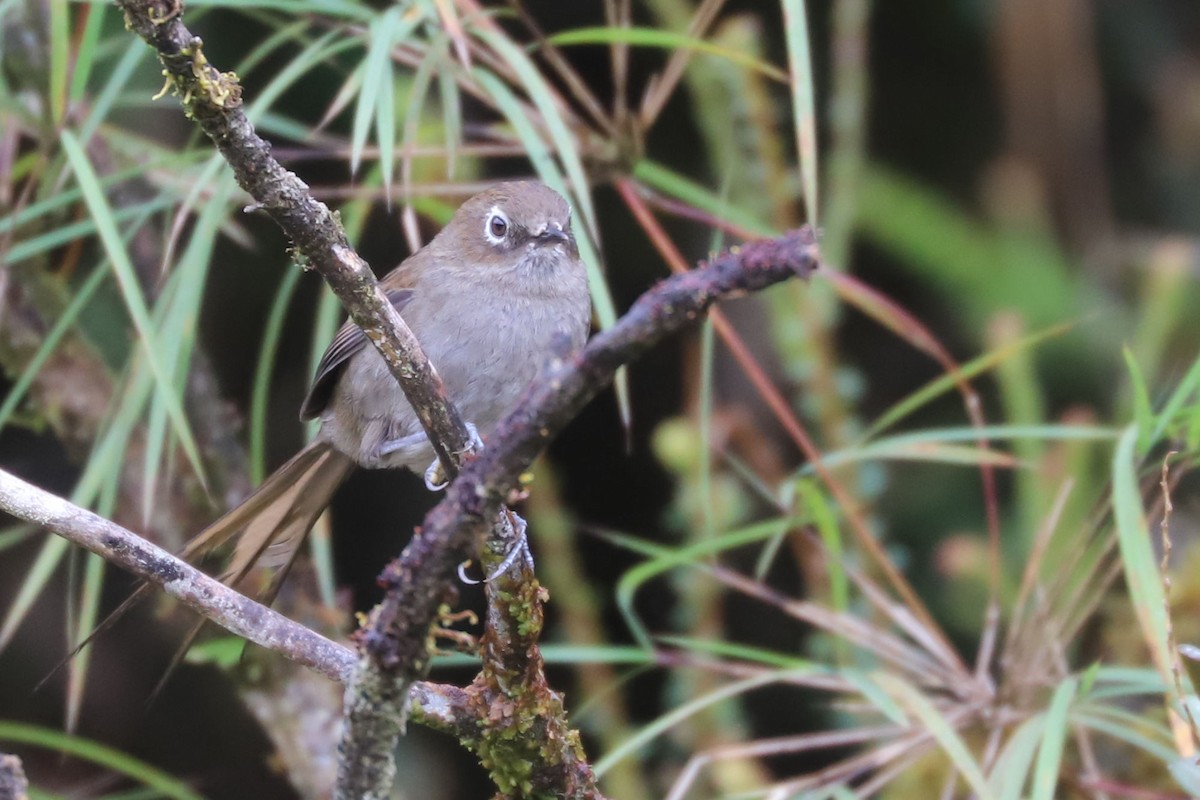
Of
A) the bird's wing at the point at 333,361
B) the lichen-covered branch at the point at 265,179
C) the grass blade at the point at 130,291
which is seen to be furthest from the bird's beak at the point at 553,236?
the lichen-covered branch at the point at 265,179

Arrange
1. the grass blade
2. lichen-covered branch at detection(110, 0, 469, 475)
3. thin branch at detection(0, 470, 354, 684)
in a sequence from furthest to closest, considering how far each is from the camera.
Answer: the grass blade, thin branch at detection(0, 470, 354, 684), lichen-covered branch at detection(110, 0, 469, 475)

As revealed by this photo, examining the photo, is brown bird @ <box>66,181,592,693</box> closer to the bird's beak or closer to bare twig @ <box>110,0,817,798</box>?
the bird's beak

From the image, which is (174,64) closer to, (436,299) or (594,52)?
(436,299)

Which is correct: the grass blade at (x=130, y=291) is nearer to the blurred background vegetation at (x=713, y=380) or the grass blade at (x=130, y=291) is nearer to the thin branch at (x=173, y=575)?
the blurred background vegetation at (x=713, y=380)

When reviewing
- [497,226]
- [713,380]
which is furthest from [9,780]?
[713,380]

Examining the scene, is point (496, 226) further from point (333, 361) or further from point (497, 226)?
point (333, 361)

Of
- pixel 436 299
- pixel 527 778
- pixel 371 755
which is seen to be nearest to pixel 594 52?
pixel 436 299

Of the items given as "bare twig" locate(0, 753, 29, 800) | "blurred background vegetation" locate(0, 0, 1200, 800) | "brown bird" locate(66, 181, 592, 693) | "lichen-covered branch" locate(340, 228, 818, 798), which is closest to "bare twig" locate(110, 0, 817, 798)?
"lichen-covered branch" locate(340, 228, 818, 798)
